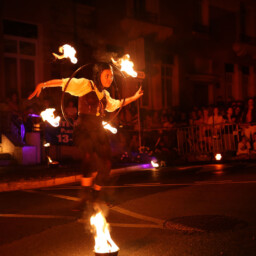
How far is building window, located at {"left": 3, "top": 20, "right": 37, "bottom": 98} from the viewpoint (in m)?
16.9

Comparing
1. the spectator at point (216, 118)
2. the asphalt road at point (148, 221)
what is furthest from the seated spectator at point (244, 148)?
the asphalt road at point (148, 221)

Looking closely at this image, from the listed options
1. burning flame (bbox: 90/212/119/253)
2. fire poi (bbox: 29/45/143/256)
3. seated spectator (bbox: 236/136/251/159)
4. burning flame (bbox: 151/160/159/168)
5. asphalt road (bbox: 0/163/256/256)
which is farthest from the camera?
seated spectator (bbox: 236/136/251/159)

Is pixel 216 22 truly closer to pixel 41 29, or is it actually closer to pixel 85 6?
pixel 85 6

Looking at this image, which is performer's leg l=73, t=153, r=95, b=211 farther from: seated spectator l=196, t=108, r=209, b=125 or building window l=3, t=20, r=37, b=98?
building window l=3, t=20, r=37, b=98

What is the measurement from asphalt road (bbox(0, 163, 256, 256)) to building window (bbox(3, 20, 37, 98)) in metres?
8.87

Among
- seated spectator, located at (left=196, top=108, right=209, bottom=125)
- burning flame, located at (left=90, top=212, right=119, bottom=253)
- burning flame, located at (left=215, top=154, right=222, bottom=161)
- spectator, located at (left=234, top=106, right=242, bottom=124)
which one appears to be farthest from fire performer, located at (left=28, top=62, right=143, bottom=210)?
spectator, located at (left=234, top=106, right=242, bottom=124)

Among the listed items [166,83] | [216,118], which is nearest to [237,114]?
[216,118]

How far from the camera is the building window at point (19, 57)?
1688 centimetres

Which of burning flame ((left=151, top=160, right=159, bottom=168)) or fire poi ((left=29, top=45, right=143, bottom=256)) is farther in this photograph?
burning flame ((left=151, top=160, right=159, bottom=168))

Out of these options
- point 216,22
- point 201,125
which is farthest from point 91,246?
point 216,22

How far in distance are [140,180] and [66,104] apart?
7510 mm

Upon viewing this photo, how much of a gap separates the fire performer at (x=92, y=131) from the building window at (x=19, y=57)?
1110cm

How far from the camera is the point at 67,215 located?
6391mm

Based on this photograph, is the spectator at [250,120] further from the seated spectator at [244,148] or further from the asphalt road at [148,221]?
the asphalt road at [148,221]
